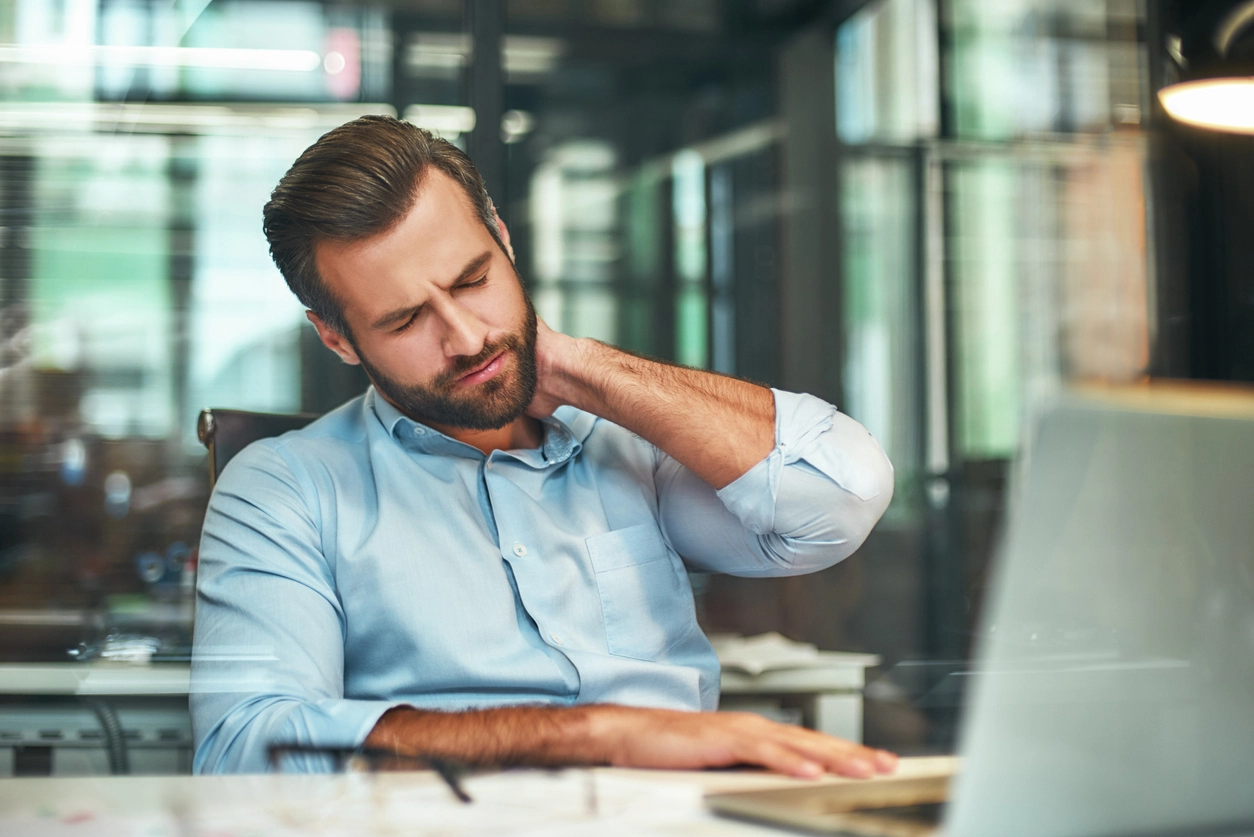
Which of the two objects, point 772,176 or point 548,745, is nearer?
point 548,745

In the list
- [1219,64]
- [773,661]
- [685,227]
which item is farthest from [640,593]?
[685,227]

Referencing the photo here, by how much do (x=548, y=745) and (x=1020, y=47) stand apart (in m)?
→ 4.09

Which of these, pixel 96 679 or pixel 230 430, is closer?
pixel 230 430

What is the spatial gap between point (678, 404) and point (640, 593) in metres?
0.26

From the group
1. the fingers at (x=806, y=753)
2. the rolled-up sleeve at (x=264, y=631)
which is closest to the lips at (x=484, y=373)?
the rolled-up sleeve at (x=264, y=631)

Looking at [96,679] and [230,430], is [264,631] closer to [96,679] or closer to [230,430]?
[230,430]

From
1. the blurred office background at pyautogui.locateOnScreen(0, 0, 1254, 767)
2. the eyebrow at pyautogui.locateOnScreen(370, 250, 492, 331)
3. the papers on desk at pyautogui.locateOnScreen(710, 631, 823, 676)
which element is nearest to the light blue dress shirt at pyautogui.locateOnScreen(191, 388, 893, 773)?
the eyebrow at pyautogui.locateOnScreen(370, 250, 492, 331)

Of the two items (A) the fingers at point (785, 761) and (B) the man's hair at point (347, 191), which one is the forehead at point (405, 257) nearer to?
(B) the man's hair at point (347, 191)

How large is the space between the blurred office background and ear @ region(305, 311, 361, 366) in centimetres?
141

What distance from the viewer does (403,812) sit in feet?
2.22

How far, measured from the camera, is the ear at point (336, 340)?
134cm

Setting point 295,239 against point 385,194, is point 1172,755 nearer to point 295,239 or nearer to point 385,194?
point 385,194

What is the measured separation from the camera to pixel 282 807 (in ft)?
2.28

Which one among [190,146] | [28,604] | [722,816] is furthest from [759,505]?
[190,146]
